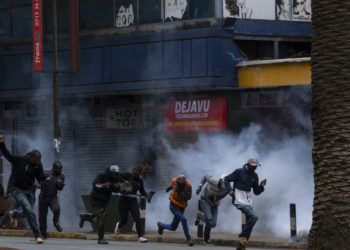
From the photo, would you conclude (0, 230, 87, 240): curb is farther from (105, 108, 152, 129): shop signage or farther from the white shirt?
the white shirt

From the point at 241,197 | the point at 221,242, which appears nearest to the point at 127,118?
the point at 221,242

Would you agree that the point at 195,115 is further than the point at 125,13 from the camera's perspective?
No

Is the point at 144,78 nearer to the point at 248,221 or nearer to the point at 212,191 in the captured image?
the point at 212,191

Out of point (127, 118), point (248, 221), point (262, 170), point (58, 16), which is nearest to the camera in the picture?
point (248, 221)

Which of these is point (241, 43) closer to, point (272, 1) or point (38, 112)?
point (272, 1)

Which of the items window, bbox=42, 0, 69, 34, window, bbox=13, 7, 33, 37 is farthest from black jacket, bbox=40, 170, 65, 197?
window, bbox=13, 7, 33, 37

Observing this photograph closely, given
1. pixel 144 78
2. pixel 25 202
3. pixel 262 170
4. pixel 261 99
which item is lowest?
pixel 25 202

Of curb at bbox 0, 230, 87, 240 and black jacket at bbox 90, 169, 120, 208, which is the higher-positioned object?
black jacket at bbox 90, 169, 120, 208

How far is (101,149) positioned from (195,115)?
379cm

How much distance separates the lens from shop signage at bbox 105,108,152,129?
27.6 metres

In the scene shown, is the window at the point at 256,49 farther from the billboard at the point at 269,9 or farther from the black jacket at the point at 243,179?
the black jacket at the point at 243,179

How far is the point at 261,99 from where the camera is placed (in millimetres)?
24984

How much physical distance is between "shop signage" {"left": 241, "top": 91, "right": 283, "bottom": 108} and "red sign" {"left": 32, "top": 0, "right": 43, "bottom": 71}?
588 cm

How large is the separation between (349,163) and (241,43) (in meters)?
17.0
